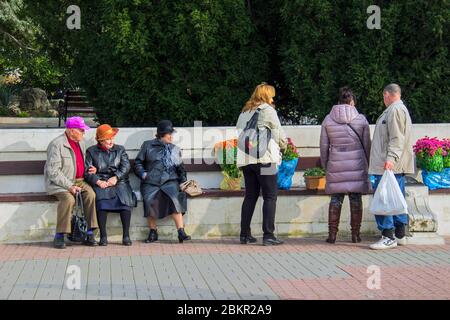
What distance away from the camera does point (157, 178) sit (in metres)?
9.89

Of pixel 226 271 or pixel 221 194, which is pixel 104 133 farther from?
pixel 226 271

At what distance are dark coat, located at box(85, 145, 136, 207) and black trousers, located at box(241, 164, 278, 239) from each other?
134cm

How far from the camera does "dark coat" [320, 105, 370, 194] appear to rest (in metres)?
9.54

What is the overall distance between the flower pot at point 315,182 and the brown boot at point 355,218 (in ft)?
2.11

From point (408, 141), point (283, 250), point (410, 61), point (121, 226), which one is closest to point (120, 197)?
point (121, 226)

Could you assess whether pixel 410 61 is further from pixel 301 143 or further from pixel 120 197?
pixel 120 197

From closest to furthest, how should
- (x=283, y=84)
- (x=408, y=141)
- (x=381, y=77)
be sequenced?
(x=408, y=141) → (x=381, y=77) → (x=283, y=84)

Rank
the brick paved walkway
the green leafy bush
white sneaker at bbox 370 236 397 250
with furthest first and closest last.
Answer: the green leafy bush → white sneaker at bbox 370 236 397 250 → the brick paved walkway

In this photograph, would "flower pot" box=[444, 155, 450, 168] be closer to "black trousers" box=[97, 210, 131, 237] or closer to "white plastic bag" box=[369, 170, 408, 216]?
"white plastic bag" box=[369, 170, 408, 216]

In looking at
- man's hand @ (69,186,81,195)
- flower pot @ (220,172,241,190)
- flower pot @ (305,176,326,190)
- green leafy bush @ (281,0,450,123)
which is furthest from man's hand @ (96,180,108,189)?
green leafy bush @ (281,0,450,123)

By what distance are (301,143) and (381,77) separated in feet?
Result: 6.23

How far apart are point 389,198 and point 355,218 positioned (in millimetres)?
680

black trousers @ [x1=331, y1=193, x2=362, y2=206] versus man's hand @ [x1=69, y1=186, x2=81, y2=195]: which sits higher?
man's hand @ [x1=69, y1=186, x2=81, y2=195]

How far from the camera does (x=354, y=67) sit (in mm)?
11789
